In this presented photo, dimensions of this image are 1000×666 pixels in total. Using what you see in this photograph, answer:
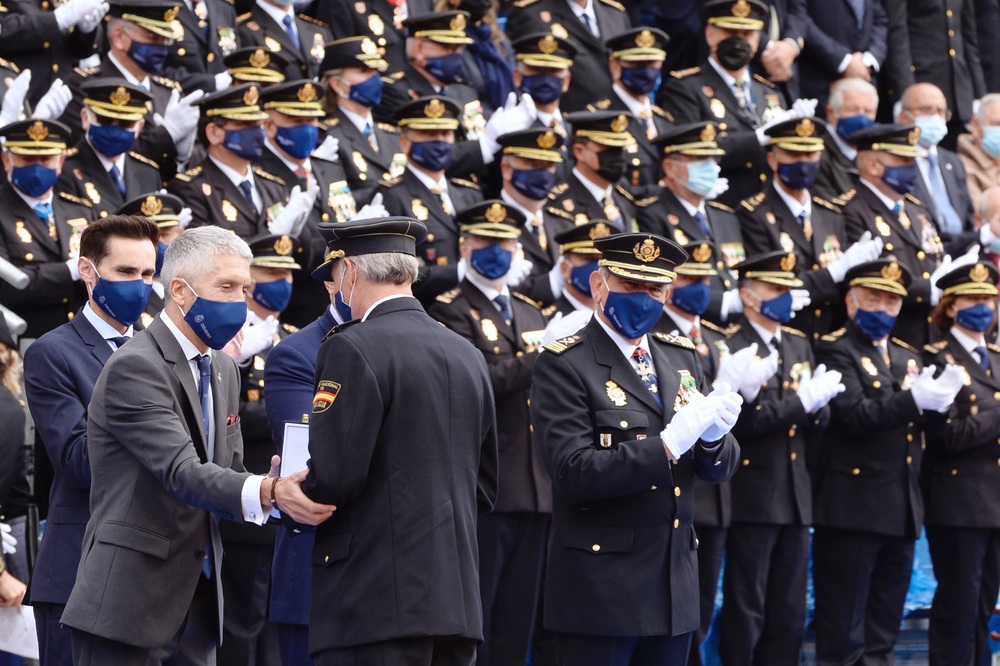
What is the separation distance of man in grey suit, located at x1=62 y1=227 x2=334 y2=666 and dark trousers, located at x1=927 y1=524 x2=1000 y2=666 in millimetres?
4831

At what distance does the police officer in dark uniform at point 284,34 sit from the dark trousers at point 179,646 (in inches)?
204

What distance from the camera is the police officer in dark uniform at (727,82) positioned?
9.73 m

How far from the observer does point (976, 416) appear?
7.84 metres

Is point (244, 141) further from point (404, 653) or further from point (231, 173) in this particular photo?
point (404, 653)

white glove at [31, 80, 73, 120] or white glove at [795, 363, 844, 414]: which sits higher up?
white glove at [31, 80, 73, 120]

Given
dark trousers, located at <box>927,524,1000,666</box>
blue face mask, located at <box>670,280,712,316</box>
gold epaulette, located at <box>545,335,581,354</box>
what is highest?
gold epaulette, located at <box>545,335,581,354</box>

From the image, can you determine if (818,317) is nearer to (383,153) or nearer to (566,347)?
(383,153)

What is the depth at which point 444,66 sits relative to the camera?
29.5 ft

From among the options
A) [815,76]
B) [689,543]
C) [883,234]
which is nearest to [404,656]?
[689,543]

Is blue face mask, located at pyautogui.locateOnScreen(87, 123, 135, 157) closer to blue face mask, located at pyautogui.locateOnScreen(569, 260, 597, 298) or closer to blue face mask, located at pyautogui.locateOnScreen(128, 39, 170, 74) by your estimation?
blue face mask, located at pyautogui.locateOnScreen(128, 39, 170, 74)

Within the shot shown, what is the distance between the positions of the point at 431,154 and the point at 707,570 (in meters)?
2.57

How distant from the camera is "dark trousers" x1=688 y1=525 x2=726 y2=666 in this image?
7.29 metres

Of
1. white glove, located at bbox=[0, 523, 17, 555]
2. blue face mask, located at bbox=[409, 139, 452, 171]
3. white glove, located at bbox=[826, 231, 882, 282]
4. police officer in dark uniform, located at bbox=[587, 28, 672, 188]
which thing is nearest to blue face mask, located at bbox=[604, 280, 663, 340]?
white glove, located at bbox=[0, 523, 17, 555]

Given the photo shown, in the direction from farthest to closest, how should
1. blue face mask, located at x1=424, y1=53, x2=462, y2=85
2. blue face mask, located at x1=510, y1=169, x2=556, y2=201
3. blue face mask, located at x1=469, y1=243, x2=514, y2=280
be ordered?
1. blue face mask, located at x1=424, y1=53, x2=462, y2=85
2. blue face mask, located at x1=510, y1=169, x2=556, y2=201
3. blue face mask, located at x1=469, y1=243, x2=514, y2=280
